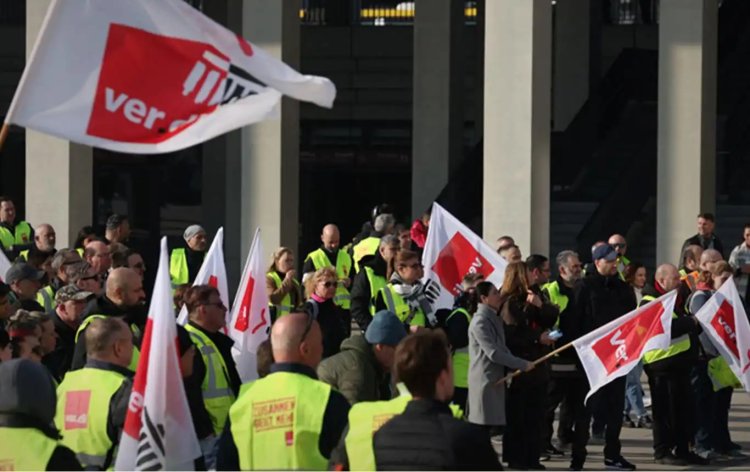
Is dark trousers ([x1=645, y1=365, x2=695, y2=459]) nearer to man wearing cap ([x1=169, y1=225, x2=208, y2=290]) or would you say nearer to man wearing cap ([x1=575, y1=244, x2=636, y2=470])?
man wearing cap ([x1=575, y1=244, x2=636, y2=470])

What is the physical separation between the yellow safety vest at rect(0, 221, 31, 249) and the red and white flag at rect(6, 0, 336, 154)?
1094 cm

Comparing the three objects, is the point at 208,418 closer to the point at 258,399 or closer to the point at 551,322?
the point at 258,399

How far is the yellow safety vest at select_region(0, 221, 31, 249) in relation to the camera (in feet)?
62.4

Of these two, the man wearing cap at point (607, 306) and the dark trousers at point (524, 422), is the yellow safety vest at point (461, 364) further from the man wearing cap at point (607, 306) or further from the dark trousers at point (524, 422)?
the man wearing cap at point (607, 306)

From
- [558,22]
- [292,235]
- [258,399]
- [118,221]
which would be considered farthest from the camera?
[558,22]

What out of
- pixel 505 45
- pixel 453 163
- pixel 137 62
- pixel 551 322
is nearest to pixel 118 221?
pixel 551 322

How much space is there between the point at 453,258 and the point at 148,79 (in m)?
7.69

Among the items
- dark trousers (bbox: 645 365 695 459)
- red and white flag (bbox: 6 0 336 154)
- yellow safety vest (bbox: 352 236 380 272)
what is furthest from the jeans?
red and white flag (bbox: 6 0 336 154)

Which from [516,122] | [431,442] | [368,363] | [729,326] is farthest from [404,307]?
[516,122]

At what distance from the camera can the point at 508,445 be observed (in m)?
14.2

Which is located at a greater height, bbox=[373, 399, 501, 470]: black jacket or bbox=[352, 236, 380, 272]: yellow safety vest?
bbox=[352, 236, 380, 272]: yellow safety vest

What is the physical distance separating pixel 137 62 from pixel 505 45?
45.9 ft

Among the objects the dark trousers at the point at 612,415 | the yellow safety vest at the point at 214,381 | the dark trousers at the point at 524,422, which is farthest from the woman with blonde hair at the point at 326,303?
the yellow safety vest at the point at 214,381

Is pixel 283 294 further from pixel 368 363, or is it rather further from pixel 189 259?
pixel 368 363
